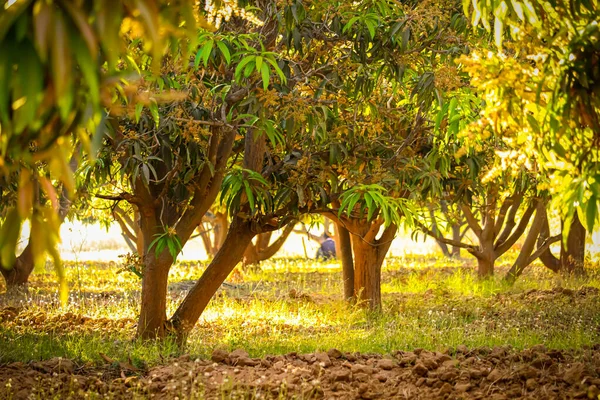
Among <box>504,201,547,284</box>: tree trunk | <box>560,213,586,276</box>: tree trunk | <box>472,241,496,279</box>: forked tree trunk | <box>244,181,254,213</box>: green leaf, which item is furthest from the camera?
<box>560,213,586,276</box>: tree trunk

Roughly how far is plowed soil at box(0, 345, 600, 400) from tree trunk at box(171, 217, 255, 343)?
149 centimetres

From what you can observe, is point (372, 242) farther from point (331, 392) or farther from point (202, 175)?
point (331, 392)

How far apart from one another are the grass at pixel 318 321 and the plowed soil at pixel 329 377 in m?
0.47

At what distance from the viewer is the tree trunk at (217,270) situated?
6.44m

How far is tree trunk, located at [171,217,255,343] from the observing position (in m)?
6.44

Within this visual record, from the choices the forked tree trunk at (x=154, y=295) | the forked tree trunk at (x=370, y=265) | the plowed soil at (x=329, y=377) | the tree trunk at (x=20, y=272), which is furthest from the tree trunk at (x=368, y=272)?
the tree trunk at (x=20, y=272)

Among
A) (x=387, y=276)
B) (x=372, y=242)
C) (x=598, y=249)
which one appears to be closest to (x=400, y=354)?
(x=372, y=242)

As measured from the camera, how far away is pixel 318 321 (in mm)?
7820

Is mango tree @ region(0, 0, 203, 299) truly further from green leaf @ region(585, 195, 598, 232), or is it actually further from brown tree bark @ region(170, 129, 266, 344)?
brown tree bark @ region(170, 129, 266, 344)

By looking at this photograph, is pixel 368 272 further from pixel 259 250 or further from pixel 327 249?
pixel 327 249

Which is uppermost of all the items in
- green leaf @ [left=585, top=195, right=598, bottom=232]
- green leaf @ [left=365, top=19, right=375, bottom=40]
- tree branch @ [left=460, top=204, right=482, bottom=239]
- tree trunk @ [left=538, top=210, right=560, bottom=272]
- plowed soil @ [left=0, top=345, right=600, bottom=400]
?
green leaf @ [left=365, top=19, right=375, bottom=40]

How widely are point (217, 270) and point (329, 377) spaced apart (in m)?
2.40

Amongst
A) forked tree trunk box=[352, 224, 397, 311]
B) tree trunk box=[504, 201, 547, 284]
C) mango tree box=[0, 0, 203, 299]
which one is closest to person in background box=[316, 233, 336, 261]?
tree trunk box=[504, 201, 547, 284]

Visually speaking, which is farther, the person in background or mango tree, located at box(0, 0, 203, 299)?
the person in background
